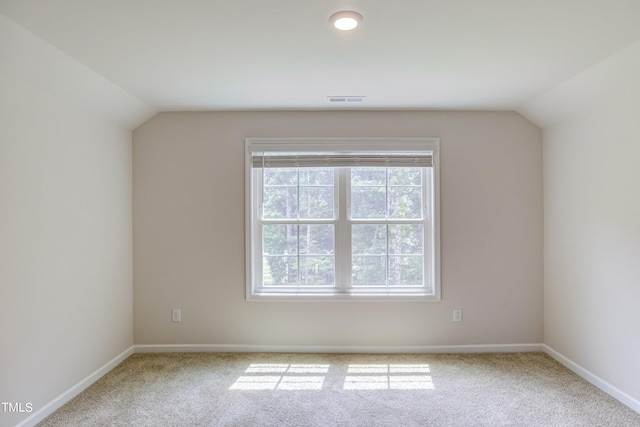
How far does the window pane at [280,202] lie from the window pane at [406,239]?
3.27 ft

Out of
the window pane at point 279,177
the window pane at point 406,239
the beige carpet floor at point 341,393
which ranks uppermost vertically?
the window pane at point 279,177

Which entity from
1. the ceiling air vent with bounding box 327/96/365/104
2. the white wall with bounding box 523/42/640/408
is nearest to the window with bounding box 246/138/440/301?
the ceiling air vent with bounding box 327/96/365/104

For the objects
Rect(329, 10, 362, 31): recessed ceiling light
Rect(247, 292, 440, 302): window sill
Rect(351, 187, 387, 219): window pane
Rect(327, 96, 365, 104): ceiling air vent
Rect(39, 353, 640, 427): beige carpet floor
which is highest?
Rect(329, 10, 362, 31): recessed ceiling light

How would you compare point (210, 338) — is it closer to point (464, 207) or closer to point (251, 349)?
point (251, 349)

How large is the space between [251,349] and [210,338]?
1.35ft

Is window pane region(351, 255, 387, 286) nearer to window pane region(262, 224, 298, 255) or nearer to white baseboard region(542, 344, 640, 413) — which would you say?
window pane region(262, 224, 298, 255)

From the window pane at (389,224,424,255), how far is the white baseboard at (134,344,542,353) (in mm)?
919

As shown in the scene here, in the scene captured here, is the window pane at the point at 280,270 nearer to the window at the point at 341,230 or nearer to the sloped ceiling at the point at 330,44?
the window at the point at 341,230

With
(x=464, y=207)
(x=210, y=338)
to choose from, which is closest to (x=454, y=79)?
(x=464, y=207)

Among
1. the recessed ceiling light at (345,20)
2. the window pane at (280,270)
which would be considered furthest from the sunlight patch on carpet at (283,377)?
the recessed ceiling light at (345,20)

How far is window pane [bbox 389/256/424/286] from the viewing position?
3467 mm

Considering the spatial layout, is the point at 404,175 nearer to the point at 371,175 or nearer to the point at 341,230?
the point at 371,175

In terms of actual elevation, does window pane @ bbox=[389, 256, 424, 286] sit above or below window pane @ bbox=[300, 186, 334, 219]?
below

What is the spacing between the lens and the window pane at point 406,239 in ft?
11.4
